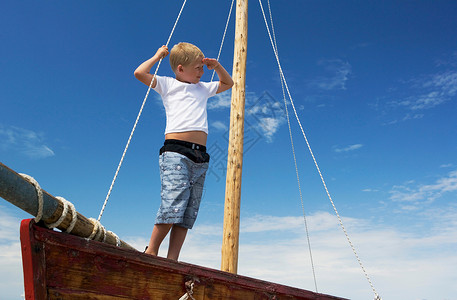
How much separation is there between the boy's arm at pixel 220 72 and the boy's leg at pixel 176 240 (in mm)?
1508

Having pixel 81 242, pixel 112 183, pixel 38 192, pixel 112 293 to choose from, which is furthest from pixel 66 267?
pixel 112 183

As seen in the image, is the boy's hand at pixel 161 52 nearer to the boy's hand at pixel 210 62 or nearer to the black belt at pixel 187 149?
the boy's hand at pixel 210 62

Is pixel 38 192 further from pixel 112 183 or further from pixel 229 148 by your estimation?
pixel 229 148

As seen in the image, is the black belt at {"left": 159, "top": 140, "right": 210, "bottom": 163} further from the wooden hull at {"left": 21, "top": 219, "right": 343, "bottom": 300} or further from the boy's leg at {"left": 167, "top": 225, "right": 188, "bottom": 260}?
the wooden hull at {"left": 21, "top": 219, "right": 343, "bottom": 300}

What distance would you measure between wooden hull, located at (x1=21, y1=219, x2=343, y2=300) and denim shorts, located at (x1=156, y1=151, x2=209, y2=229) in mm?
576

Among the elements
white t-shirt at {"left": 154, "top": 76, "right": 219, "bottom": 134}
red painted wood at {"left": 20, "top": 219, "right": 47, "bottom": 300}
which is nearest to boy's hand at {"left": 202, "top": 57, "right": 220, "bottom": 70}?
white t-shirt at {"left": 154, "top": 76, "right": 219, "bottom": 134}

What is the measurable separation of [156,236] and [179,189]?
1.47 ft

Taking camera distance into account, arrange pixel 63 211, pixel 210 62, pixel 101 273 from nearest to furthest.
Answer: pixel 63 211 → pixel 101 273 → pixel 210 62

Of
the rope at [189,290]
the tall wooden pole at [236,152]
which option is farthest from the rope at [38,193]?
the tall wooden pole at [236,152]

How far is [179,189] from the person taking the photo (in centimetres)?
314

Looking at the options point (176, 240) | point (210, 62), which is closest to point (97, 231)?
point (176, 240)

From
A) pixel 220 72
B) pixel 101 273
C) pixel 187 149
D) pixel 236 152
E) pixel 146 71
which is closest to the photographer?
pixel 101 273

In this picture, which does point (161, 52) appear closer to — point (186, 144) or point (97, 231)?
point (186, 144)

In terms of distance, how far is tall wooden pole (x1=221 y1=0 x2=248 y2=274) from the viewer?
5.72m
